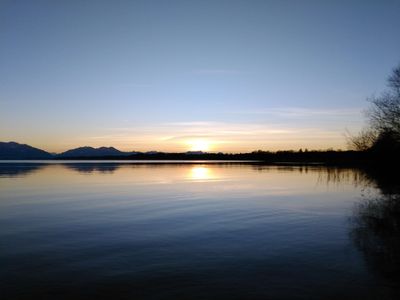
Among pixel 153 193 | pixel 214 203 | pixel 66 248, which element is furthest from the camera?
pixel 153 193

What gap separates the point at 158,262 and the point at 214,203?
15384mm

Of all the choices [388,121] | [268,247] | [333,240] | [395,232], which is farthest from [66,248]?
[388,121]

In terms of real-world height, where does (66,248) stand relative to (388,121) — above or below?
below

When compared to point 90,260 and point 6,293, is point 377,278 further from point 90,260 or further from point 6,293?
point 6,293

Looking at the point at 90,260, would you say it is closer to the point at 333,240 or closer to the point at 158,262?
the point at 158,262

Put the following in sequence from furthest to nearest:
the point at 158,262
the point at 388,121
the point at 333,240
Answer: the point at 388,121, the point at 333,240, the point at 158,262

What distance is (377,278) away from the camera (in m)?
10.2

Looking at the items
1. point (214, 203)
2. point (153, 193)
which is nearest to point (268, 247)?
point (214, 203)

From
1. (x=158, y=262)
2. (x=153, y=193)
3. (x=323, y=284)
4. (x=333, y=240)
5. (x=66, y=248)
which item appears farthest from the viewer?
(x=153, y=193)

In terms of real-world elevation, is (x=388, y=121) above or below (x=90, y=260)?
above

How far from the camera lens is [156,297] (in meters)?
8.96

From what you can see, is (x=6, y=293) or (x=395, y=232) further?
(x=395, y=232)

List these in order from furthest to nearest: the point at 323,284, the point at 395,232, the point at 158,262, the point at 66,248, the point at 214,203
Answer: the point at 214,203
the point at 395,232
the point at 66,248
the point at 158,262
the point at 323,284

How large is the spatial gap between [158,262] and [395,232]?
34.9 ft
